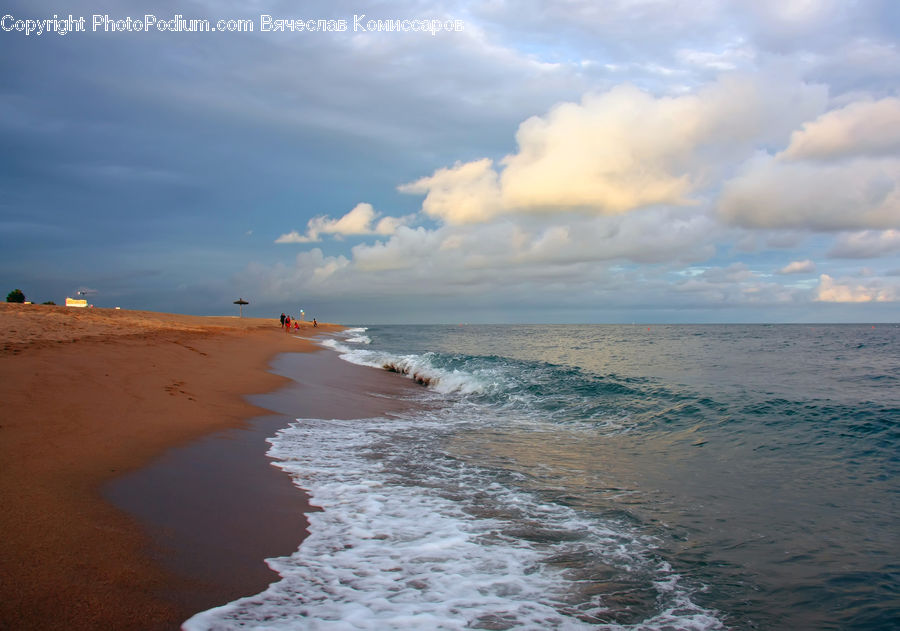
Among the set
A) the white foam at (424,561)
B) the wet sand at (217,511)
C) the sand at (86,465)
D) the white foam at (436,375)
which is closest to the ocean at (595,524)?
the white foam at (424,561)

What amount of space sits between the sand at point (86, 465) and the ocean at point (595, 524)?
0.66 meters

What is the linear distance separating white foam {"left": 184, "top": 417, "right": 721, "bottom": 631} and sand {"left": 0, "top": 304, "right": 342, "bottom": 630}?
2.17ft

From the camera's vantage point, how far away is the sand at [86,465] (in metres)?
3.04

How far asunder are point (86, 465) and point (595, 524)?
5542 mm

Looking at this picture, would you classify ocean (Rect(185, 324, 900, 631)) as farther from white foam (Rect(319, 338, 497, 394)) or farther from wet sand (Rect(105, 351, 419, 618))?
white foam (Rect(319, 338, 497, 394))

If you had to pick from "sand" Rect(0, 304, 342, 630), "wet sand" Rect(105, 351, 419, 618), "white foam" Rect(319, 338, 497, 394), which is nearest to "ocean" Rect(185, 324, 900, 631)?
"wet sand" Rect(105, 351, 419, 618)

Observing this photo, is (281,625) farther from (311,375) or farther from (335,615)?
(311,375)

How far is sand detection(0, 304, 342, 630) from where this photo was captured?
119 inches

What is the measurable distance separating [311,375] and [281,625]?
15.1m

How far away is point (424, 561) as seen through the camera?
4234 millimetres

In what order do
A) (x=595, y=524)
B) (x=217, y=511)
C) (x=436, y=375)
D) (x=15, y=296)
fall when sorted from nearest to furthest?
(x=217, y=511)
(x=595, y=524)
(x=436, y=375)
(x=15, y=296)

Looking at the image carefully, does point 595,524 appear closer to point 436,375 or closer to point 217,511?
point 217,511

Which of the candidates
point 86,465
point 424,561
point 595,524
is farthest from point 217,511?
point 595,524

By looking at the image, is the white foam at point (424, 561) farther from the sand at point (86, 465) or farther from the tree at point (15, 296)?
the tree at point (15, 296)
